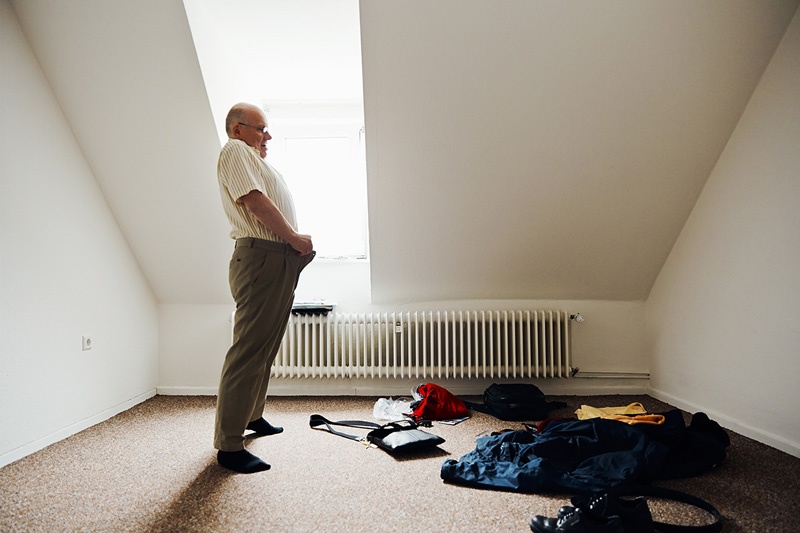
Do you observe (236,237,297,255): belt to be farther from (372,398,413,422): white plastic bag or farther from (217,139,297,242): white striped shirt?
(372,398,413,422): white plastic bag

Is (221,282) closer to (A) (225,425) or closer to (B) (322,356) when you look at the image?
(B) (322,356)

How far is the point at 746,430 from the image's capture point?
89.7 inches

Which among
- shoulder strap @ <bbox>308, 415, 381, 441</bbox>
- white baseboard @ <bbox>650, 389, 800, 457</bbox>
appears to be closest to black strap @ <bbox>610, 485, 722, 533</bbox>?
white baseboard @ <bbox>650, 389, 800, 457</bbox>

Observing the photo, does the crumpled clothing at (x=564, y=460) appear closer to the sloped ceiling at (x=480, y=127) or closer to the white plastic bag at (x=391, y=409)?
the white plastic bag at (x=391, y=409)

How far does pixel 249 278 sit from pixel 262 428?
0.86 m

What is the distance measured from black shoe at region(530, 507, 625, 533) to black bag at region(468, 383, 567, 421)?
1291mm

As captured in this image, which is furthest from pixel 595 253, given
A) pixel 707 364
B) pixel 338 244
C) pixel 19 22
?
pixel 19 22

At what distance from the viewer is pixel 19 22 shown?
2.22 metres

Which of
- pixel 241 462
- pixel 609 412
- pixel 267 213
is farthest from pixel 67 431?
pixel 609 412

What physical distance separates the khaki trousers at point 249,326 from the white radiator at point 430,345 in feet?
3.94

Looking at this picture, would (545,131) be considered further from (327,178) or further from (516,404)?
(327,178)

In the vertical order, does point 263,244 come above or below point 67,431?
above

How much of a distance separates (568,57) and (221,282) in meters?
2.46

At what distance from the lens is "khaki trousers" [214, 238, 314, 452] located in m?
1.90
